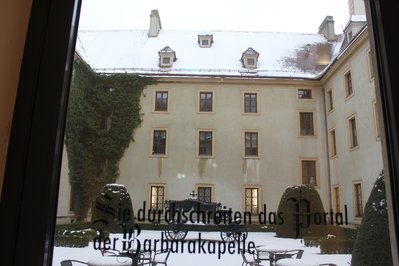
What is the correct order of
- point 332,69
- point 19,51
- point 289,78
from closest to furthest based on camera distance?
point 19,51, point 332,69, point 289,78

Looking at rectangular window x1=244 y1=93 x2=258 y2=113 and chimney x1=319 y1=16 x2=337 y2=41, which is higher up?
chimney x1=319 y1=16 x2=337 y2=41

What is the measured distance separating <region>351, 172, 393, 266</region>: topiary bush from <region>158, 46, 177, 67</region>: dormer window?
90cm

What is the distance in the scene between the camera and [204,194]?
1.29 metres

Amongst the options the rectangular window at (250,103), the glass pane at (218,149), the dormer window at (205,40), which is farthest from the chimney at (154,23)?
the rectangular window at (250,103)

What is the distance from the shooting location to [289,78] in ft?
A: 5.15

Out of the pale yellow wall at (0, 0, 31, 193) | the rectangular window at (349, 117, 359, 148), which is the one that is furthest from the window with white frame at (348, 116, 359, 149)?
the pale yellow wall at (0, 0, 31, 193)

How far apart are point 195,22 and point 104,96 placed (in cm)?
43

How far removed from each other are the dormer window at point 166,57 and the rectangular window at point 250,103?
1.22 feet

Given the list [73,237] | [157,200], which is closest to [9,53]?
[73,237]

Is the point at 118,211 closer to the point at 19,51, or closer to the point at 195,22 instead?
the point at 19,51

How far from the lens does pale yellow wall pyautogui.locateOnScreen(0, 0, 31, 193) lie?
27.6 inches

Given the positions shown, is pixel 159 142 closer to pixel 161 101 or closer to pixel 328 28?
pixel 161 101

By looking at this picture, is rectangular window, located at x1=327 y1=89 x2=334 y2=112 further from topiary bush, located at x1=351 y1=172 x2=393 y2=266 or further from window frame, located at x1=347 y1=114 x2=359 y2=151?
topiary bush, located at x1=351 y1=172 x2=393 y2=266

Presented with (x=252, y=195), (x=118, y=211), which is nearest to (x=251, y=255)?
(x=252, y=195)
